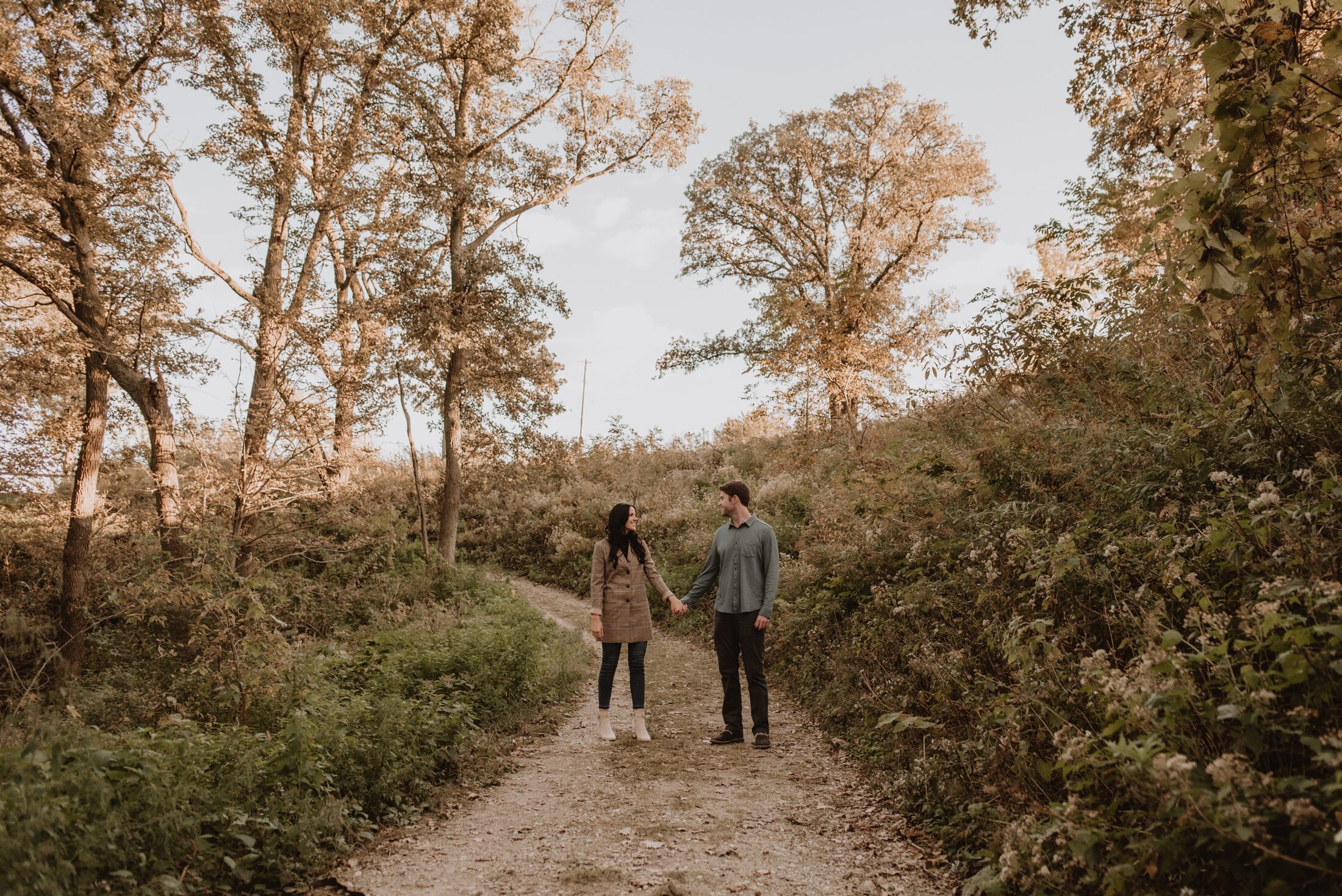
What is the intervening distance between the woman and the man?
19.8 inches

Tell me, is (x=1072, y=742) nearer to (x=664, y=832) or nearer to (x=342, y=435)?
(x=664, y=832)

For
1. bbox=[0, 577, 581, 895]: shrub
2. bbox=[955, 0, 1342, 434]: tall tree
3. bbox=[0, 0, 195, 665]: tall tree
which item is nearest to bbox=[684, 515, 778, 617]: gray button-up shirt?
bbox=[0, 577, 581, 895]: shrub

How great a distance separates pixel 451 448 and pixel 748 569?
506 inches

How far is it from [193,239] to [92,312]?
246cm

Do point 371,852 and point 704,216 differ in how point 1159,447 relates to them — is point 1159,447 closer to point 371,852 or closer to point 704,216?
point 371,852

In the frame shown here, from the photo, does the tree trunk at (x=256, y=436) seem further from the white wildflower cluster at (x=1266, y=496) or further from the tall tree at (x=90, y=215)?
the white wildflower cluster at (x=1266, y=496)

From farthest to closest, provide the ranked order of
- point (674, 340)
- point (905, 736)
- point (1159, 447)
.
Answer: point (674, 340) → point (905, 736) → point (1159, 447)

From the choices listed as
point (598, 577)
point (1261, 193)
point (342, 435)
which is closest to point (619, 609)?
point (598, 577)

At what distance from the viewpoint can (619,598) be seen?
7609 millimetres

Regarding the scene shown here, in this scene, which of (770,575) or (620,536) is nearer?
(770,575)

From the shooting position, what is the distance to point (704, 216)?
26625 mm

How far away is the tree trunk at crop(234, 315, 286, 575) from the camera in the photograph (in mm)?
13484

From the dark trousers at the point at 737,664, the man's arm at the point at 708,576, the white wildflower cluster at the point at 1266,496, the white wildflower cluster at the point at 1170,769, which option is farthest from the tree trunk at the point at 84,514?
the white wildflower cluster at the point at 1266,496

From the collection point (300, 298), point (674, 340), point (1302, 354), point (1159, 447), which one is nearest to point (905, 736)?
point (1159, 447)
